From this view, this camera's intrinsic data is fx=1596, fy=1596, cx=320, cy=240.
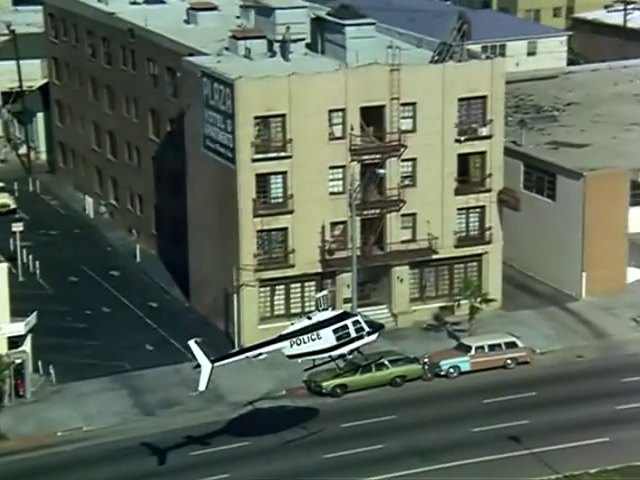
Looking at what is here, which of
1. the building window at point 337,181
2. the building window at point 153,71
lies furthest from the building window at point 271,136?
the building window at point 153,71

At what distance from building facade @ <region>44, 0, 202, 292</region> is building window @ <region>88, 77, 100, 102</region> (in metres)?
0.06

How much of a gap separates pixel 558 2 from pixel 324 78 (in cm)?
6182

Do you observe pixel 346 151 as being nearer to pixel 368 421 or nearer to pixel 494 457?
pixel 368 421

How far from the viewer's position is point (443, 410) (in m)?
58.9

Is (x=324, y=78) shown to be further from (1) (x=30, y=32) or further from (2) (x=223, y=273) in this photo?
(1) (x=30, y=32)

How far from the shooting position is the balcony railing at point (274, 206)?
66.5m

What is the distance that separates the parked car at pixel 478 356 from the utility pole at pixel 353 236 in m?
3.83

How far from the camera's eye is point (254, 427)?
5784cm

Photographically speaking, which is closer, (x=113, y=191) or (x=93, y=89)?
(x=113, y=191)

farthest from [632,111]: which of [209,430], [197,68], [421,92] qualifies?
[209,430]

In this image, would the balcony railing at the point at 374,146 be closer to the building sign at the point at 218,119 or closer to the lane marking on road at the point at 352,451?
the building sign at the point at 218,119

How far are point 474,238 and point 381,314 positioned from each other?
5.40m

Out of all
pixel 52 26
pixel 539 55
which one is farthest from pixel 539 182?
pixel 52 26

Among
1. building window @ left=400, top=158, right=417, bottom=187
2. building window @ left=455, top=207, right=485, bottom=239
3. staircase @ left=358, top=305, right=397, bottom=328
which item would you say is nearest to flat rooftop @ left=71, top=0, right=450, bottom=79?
building window @ left=400, top=158, right=417, bottom=187
